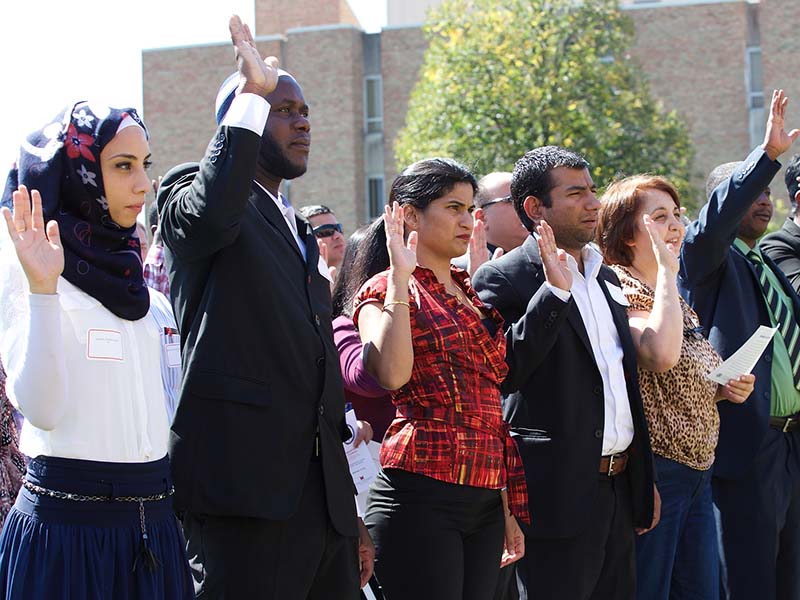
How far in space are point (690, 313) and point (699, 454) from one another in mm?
731

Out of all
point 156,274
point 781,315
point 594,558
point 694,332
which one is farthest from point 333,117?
point 594,558

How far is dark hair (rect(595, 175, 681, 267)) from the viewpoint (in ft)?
17.4

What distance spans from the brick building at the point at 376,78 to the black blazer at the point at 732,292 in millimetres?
24933

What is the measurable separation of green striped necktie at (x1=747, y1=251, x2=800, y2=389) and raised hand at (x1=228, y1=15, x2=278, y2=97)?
321cm

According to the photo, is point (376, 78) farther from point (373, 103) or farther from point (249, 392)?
point (249, 392)

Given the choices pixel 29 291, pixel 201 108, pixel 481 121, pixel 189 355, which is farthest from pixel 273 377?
pixel 201 108

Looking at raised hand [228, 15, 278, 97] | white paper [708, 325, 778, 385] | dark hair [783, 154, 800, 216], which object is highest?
raised hand [228, 15, 278, 97]

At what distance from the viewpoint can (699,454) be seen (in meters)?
4.84

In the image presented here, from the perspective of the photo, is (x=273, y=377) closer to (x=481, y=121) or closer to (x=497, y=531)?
(x=497, y=531)

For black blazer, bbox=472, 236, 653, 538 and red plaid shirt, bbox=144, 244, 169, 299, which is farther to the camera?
red plaid shirt, bbox=144, 244, 169, 299

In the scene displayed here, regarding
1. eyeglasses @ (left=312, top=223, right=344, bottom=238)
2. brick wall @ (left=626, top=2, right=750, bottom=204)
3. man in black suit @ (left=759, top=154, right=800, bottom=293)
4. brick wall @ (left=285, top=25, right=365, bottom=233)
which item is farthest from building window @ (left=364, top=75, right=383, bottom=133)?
man in black suit @ (left=759, top=154, right=800, bottom=293)

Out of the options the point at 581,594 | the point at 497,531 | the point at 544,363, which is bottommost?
the point at 581,594

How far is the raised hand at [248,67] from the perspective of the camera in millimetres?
3336

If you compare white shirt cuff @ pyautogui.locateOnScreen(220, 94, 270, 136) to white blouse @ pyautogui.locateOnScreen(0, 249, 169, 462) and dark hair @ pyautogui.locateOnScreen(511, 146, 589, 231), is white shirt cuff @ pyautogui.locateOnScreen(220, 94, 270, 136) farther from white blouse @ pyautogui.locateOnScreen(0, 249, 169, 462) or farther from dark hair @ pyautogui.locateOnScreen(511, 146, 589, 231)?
dark hair @ pyautogui.locateOnScreen(511, 146, 589, 231)
